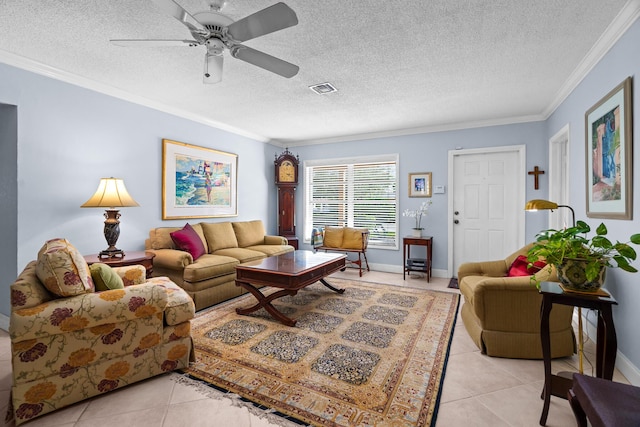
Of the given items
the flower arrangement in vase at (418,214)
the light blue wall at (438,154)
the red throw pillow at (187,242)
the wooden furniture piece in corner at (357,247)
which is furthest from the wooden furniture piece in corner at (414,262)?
the red throw pillow at (187,242)

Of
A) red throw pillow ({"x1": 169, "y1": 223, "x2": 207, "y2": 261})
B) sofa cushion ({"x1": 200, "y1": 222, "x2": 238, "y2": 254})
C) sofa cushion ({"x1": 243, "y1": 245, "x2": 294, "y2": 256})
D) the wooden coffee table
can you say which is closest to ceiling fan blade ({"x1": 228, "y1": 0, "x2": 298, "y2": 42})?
the wooden coffee table

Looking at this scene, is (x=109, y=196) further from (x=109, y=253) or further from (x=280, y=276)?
(x=280, y=276)

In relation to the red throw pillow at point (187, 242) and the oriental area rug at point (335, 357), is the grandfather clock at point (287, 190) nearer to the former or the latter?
the red throw pillow at point (187, 242)

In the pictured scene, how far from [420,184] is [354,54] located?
2964 millimetres

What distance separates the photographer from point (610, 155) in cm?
231

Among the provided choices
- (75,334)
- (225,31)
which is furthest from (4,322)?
(225,31)

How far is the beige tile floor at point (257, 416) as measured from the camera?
1641mm

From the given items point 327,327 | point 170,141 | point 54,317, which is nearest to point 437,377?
point 327,327

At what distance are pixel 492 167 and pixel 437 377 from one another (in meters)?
3.65

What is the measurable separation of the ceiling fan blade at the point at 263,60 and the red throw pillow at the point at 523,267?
2.51m

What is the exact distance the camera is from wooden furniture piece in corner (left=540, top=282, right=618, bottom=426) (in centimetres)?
153

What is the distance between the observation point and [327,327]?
→ 9.42 feet

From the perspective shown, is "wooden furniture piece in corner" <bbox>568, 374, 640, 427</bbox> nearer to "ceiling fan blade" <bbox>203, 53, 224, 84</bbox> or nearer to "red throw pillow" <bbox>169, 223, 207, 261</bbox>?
"ceiling fan blade" <bbox>203, 53, 224, 84</bbox>

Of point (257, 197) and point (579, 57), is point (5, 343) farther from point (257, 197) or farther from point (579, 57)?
point (579, 57)
